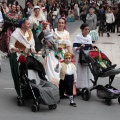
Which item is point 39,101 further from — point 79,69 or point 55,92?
point 79,69

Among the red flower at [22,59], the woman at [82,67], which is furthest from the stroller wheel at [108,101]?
the red flower at [22,59]

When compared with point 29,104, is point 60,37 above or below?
above

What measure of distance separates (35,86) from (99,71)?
5.15 feet

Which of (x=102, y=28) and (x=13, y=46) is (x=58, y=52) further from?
(x=102, y=28)

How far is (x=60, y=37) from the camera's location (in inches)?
418

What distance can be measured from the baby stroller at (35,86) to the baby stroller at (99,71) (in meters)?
1.13

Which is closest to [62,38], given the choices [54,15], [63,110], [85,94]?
[85,94]

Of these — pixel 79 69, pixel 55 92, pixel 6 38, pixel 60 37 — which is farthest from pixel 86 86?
pixel 6 38

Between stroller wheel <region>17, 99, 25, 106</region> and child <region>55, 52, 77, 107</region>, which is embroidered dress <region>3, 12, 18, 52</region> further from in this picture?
stroller wheel <region>17, 99, 25, 106</region>

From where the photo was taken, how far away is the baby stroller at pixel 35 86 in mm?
8945

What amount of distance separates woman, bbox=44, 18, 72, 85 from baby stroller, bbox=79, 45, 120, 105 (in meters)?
0.44

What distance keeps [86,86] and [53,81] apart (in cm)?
89

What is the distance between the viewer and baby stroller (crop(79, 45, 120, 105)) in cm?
984

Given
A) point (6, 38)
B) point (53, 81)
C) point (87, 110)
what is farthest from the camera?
point (6, 38)
